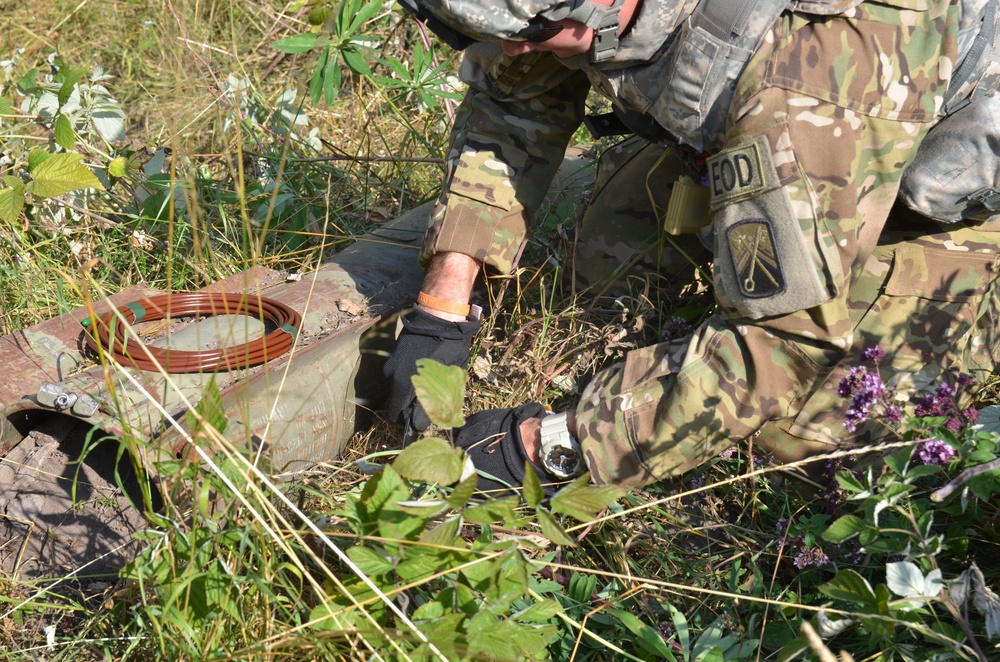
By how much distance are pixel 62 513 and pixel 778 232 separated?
5.35 ft

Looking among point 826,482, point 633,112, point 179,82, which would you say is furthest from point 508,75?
point 826,482

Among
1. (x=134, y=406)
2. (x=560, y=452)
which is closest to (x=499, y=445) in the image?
→ (x=560, y=452)

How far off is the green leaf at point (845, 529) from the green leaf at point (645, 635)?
378 millimetres

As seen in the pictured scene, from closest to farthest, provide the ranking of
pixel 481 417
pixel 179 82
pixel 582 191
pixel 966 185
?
pixel 179 82
pixel 966 185
pixel 481 417
pixel 582 191

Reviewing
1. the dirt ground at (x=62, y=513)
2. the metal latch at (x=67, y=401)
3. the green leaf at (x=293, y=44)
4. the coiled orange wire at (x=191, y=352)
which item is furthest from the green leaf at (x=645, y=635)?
the green leaf at (x=293, y=44)

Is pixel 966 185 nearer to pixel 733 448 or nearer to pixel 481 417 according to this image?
pixel 733 448

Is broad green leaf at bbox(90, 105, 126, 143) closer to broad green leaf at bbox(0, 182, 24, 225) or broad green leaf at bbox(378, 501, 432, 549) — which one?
broad green leaf at bbox(0, 182, 24, 225)

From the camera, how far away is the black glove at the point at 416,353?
2309mm

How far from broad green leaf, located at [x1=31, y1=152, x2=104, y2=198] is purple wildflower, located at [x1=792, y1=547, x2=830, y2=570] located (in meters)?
2.07

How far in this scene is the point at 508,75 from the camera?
2572 millimetres

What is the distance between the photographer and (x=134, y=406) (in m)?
1.89

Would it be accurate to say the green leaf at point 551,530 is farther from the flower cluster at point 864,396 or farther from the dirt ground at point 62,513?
the dirt ground at point 62,513

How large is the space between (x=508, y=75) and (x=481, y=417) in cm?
96

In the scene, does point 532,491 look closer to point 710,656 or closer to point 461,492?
point 461,492
